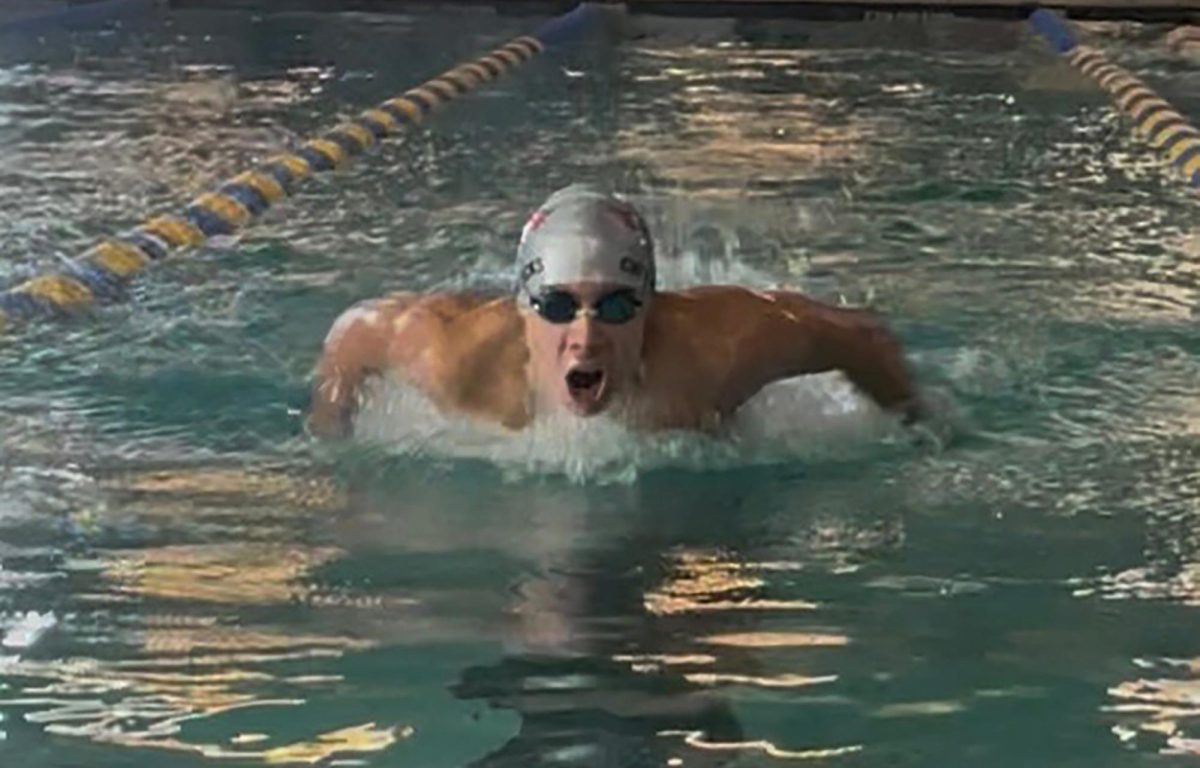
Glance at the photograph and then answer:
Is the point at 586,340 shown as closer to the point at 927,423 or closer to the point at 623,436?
the point at 623,436

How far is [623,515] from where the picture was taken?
145 inches

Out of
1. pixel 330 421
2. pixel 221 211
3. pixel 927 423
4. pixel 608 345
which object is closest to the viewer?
pixel 608 345

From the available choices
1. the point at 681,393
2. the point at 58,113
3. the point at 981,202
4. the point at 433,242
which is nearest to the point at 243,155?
the point at 58,113

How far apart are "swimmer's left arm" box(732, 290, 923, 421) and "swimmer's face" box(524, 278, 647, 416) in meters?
0.22

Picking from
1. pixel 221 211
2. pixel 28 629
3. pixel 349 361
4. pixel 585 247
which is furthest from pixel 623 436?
pixel 221 211

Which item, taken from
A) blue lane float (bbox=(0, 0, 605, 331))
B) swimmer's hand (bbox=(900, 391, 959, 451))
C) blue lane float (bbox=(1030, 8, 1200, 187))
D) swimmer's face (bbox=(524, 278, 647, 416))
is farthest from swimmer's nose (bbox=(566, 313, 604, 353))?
blue lane float (bbox=(1030, 8, 1200, 187))

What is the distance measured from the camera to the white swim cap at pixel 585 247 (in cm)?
378

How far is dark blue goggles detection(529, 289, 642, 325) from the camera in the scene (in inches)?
149

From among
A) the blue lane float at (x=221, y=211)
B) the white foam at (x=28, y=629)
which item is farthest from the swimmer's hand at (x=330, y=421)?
the blue lane float at (x=221, y=211)

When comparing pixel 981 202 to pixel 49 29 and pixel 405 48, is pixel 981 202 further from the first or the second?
pixel 49 29

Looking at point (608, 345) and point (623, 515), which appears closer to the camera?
point (623, 515)

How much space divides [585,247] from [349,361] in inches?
18.9

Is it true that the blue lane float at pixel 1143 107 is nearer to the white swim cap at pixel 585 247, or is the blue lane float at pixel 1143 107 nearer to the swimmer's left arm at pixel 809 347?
the swimmer's left arm at pixel 809 347

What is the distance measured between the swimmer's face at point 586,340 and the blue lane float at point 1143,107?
3469 mm
